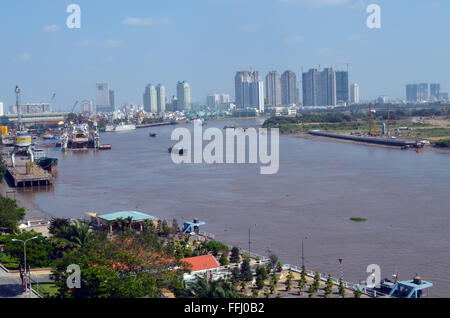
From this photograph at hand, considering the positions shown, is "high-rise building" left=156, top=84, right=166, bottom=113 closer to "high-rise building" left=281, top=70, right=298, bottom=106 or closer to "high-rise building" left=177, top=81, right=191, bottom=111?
"high-rise building" left=177, top=81, right=191, bottom=111

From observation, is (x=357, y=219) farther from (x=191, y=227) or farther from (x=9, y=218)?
(x=9, y=218)

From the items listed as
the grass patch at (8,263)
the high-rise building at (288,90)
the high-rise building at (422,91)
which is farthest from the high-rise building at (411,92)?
the grass patch at (8,263)

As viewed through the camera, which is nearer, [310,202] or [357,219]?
[357,219]

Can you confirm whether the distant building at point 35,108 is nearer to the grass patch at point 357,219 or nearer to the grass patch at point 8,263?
the grass patch at point 357,219

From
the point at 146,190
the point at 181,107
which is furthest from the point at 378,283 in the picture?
the point at 181,107

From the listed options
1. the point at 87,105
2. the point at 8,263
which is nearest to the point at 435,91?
the point at 87,105
